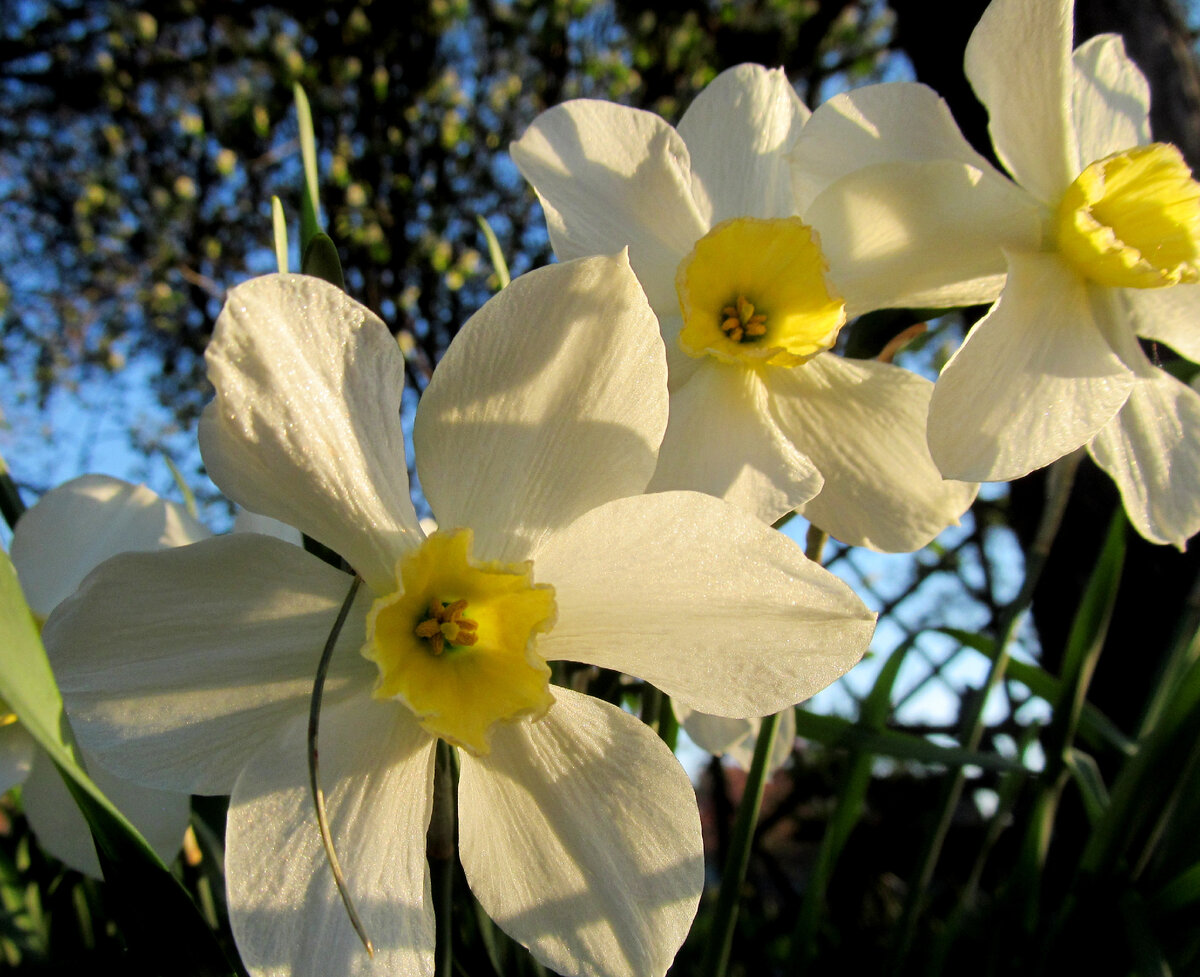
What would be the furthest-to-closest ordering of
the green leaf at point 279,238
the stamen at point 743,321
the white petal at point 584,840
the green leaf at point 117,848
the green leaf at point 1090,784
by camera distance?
the green leaf at point 1090,784
the stamen at point 743,321
the green leaf at point 279,238
the white petal at point 584,840
the green leaf at point 117,848

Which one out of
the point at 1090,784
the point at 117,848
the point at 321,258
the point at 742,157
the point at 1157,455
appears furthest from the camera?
the point at 1090,784

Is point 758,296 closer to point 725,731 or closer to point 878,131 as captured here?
point 878,131

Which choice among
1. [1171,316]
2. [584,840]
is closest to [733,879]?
[584,840]

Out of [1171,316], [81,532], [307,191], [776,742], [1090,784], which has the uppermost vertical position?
[307,191]

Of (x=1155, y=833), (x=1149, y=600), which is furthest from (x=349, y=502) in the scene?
(x=1149, y=600)

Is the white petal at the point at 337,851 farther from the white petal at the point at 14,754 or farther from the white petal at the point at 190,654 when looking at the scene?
the white petal at the point at 14,754

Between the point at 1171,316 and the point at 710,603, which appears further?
the point at 1171,316

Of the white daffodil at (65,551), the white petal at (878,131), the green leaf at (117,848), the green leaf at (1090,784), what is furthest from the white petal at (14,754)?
the green leaf at (1090,784)
